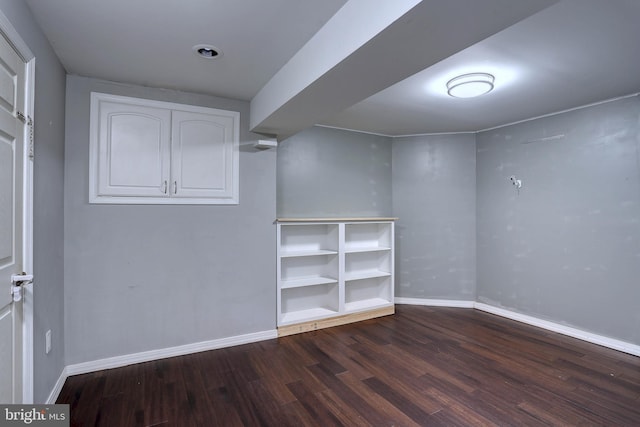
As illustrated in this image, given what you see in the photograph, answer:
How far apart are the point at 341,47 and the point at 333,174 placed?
2519mm

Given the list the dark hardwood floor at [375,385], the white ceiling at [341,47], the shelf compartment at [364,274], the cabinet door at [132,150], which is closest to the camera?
the white ceiling at [341,47]

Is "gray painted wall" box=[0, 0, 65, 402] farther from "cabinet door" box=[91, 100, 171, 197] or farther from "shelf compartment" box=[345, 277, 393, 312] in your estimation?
"shelf compartment" box=[345, 277, 393, 312]

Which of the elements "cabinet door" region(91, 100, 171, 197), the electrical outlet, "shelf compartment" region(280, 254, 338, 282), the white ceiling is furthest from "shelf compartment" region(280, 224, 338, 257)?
the electrical outlet

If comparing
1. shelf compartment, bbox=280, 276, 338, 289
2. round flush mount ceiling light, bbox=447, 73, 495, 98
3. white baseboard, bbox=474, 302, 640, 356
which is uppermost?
round flush mount ceiling light, bbox=447, 73, 495, 98

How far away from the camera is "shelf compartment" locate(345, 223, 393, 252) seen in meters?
4.12

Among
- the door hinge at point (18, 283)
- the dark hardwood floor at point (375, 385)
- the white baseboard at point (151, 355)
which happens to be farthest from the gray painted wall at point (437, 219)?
the door hinge at point (18, 283)

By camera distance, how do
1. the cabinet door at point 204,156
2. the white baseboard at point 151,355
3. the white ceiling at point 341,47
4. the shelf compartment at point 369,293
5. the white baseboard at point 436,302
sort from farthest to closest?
the white baseboard at point 436,302
the shelf compartment at point 369,293
the cabinet door at point 204,156
the white baseboard at point 151,355
the white ceiling at point 341,47

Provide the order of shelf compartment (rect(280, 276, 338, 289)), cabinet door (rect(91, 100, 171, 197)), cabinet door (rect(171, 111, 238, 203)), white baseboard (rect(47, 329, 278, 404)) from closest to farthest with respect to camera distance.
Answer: white baseboard (rect(47, 329, 278, 404)) < cabinet door (rect(91, 100, 171, 197)) < cabinet door (rect(171, 111, 238, 203)) < shelf compartment (rect(280, 276, 338, 289))

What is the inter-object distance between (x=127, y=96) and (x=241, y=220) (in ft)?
4.67

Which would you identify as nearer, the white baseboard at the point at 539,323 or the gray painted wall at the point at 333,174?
the white baseboard at the point at 539,323

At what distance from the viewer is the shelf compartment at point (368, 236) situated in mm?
4117

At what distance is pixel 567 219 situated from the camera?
3410 millimetres

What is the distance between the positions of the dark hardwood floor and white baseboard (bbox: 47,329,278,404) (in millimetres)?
63

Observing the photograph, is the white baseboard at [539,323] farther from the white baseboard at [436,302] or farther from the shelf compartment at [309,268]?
the shelf compartment at [309,268]
